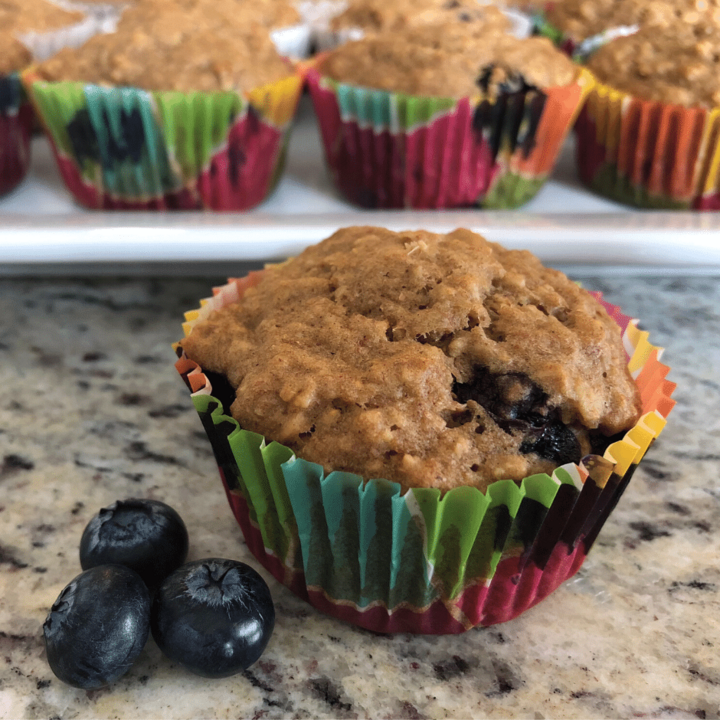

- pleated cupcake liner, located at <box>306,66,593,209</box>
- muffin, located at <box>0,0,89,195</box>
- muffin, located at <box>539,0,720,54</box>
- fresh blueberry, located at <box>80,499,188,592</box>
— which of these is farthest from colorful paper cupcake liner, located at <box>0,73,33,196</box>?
muffin, located at <box>539,0,720,54</box>

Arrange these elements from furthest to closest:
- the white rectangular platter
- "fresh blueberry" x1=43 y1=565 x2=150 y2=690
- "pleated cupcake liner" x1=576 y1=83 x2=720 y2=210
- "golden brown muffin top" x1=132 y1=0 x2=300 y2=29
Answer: "golden brown muffin top" x1=132 y1=0 x2=300 y2=29 → "pleated cupcake liner" x1=576 y1=83 x2=720 y2=210 → the white rectangular platter → "fresh blueberry" x1=43 y1=565 x2=150 y2=690

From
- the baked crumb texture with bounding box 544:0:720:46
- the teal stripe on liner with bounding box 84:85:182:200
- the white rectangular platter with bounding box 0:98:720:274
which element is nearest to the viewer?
the white rectangular platter with bounding box 0:98:720:274

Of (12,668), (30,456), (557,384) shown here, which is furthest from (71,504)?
(557,384)

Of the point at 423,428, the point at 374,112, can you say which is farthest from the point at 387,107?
the point at 423,428

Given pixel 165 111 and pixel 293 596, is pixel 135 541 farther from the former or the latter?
pixel 165 111

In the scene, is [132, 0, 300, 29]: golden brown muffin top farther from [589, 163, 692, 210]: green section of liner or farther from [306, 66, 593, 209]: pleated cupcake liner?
[589, 163, 692, 210]: green section of liner

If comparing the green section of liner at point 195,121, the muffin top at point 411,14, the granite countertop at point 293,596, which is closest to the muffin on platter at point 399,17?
the muffin top at point 411,14

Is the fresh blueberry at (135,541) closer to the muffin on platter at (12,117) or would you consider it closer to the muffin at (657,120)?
the muffin on platter at (12,117)

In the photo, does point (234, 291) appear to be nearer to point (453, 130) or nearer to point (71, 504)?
point (71, 504)

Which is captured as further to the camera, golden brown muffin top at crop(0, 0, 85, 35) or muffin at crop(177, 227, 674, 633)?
golden brown muffin top at crop(0, 0, 85, 35)
